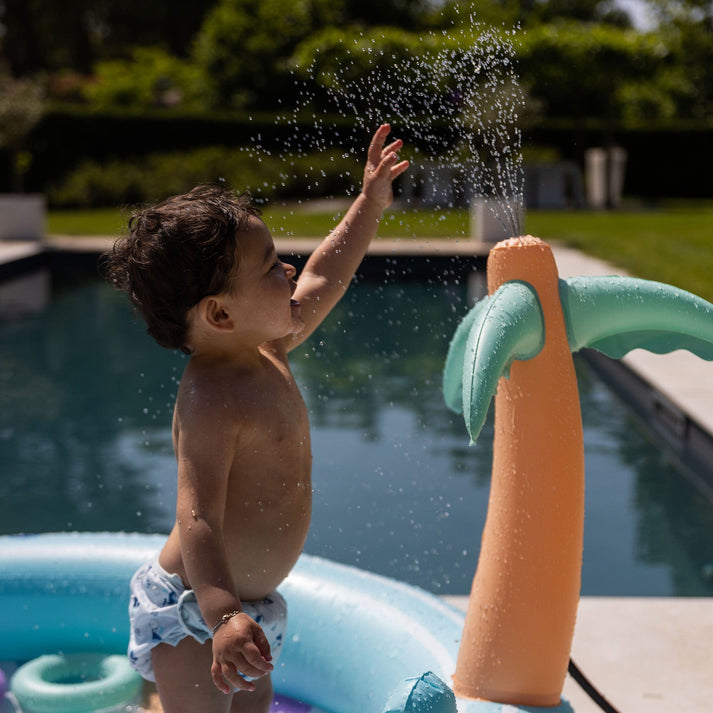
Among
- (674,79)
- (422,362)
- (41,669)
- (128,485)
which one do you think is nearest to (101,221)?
(422,362)

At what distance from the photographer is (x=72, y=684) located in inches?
101

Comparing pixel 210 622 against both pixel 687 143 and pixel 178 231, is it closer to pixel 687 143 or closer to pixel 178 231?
pixel 178 231

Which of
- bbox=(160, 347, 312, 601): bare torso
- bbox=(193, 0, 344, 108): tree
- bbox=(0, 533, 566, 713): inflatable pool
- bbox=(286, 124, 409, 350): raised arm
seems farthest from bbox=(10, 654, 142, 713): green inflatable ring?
bbox=(193, 0, 344, 108): tree

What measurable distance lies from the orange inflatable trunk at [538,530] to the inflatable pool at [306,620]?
0.29ft

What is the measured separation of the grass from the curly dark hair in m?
6.64

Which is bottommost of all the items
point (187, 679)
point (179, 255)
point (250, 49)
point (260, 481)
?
point (187, 679)

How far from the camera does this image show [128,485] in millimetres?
4652

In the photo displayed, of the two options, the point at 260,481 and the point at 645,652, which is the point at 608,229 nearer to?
the point at 645,652

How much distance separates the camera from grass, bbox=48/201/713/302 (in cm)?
1015

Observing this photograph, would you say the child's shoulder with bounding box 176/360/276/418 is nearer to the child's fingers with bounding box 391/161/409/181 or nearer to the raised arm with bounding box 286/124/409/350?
the raised arm with bounding box 286/124/409/350

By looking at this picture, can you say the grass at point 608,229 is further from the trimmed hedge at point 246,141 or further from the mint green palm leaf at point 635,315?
the mint green palm leaf at point 635,315

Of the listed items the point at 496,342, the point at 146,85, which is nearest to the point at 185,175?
the point at 146,85

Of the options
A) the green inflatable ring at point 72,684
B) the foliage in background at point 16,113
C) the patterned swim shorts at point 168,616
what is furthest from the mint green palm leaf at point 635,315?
the foliage in background at point 16,113

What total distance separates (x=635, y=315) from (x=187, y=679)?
43.3 inches
